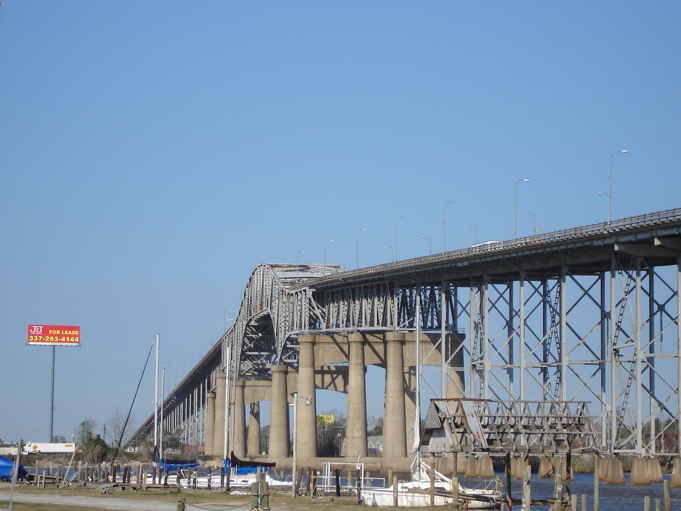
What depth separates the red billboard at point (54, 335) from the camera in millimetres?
172000

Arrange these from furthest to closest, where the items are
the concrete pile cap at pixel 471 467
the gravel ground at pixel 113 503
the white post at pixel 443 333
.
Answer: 1. the white post at pixel 443 333
2. the concrete pile cap at pixel 471 467
3. the gravel ground at pixel 113 503

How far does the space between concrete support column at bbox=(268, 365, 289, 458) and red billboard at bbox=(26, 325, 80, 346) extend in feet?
91.8

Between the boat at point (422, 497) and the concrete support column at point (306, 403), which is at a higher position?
the concrete support column at point (306, 403)

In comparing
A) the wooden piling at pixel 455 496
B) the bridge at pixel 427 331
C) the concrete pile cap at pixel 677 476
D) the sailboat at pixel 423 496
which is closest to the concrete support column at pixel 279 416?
the bridge at pixel 427 331

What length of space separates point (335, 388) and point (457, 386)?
29.3m

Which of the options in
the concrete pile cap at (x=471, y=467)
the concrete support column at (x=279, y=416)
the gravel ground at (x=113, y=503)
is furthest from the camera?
the concrete support column at (x=279, y=416)

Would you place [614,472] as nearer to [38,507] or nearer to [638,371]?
[638,371]

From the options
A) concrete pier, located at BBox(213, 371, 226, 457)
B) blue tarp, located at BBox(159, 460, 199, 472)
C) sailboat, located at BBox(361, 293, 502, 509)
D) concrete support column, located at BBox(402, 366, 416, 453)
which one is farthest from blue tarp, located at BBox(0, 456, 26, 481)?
concrete pier, located at BBox(213, 371, 226, 457)

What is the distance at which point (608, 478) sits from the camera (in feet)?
303

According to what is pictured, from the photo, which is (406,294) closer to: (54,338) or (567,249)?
(567,249)

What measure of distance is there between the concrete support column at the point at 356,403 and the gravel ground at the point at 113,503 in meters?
Result: 56.2

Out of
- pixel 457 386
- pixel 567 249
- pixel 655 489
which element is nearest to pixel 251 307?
pixel 457 386

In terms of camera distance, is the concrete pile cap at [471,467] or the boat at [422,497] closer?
the boat at [422,497]

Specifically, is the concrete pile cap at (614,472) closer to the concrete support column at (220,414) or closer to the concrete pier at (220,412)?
the concrete support column at (220,414)
